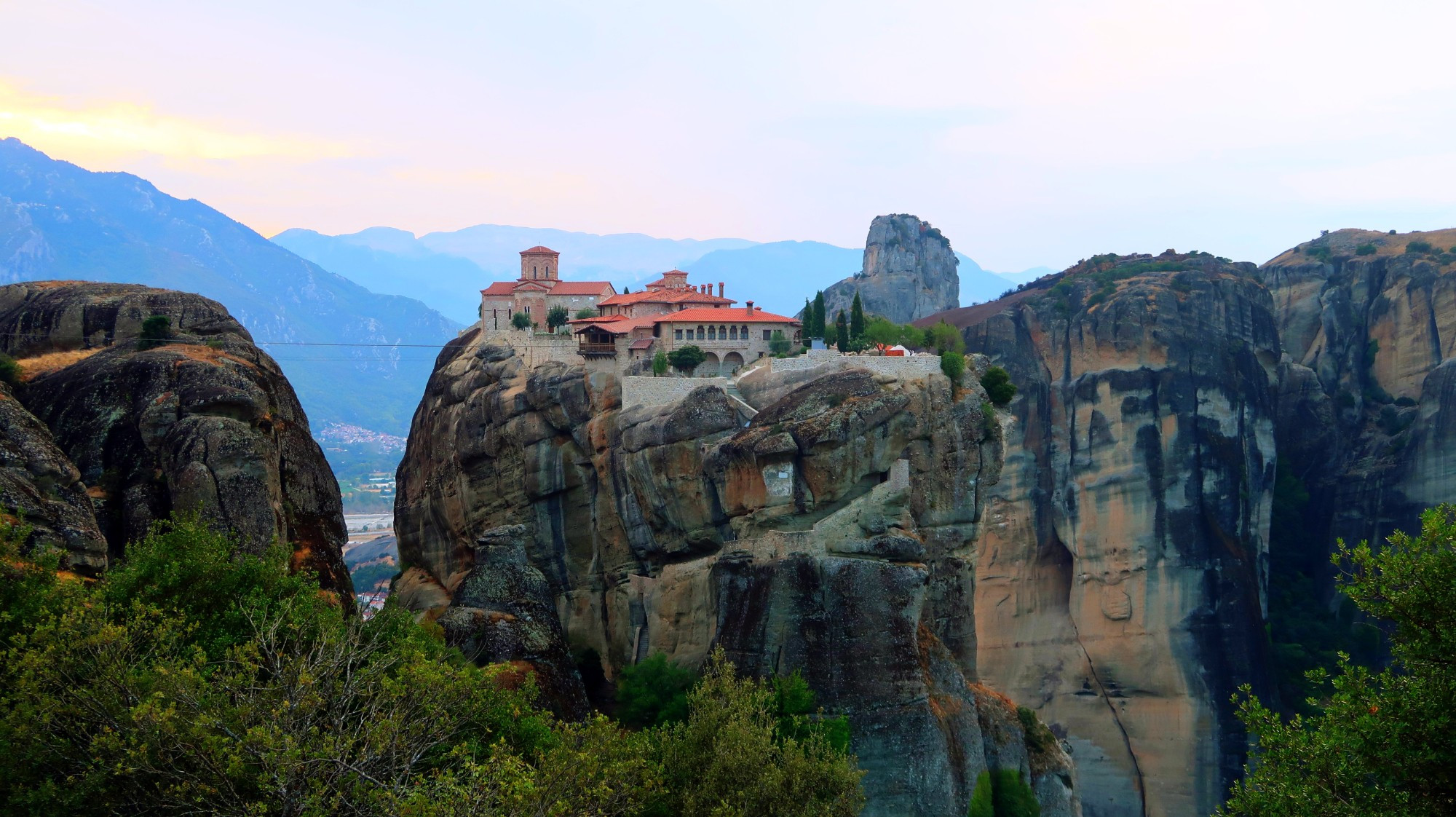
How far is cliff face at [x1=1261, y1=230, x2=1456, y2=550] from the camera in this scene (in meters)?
96.8

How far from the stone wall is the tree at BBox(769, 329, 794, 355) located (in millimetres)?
6329

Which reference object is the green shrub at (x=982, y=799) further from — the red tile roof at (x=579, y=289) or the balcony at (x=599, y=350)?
the red tile roof at (x=579, y=289)

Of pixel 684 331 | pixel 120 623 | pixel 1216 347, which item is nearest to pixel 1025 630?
pixel 1216 347

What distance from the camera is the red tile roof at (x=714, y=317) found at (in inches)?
2849

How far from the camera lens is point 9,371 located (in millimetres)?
43219

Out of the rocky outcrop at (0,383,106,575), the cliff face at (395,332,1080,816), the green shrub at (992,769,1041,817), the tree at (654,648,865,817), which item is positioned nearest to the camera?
the rocky outcrop at (0,383,106,575)

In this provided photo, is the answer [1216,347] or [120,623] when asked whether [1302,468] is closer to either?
[1216,347]

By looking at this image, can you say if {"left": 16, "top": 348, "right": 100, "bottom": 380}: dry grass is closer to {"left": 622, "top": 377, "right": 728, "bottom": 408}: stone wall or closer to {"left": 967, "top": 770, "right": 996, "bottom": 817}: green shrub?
{"left": 622, "top": 377, "right": 728, "bottom": 408}: stone wall

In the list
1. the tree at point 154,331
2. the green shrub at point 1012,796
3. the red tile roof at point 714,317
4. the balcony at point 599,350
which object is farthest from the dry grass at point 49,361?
the green shrub at point 1012,796

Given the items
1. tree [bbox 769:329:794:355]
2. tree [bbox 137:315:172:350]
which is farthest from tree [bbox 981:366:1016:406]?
tree [bbox 137:315:172:350]

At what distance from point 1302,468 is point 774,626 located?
222 feet

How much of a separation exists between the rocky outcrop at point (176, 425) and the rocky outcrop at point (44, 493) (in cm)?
43

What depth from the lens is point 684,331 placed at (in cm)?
7244

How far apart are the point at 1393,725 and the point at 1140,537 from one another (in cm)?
7453
